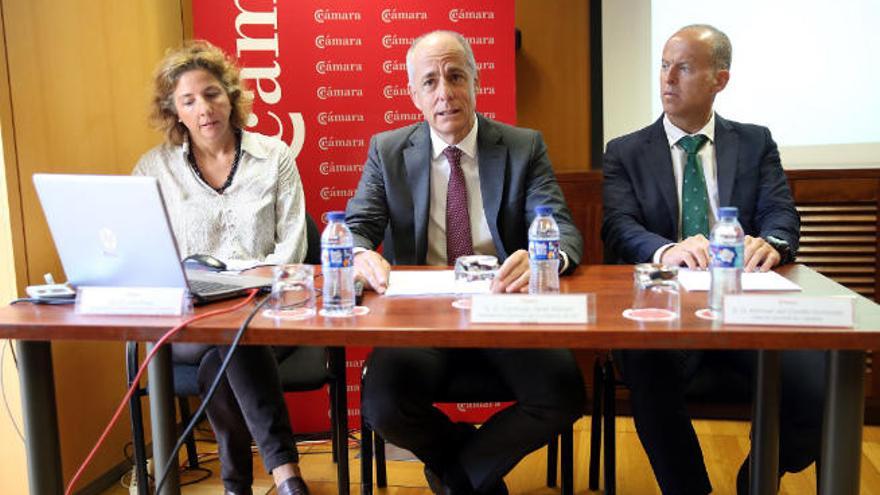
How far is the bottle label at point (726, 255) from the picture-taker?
1.32 metres

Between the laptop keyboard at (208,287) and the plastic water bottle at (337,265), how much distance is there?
20cm

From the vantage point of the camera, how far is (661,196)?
2.14 meters

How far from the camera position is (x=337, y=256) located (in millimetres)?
1430

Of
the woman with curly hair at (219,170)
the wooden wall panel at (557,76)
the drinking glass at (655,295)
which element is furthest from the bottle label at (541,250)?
the wooden wall panel at (557,76)

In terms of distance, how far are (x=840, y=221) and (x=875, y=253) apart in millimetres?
180

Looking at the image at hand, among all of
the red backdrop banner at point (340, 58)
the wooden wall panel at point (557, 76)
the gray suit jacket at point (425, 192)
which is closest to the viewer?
the gray suit jacket at point (425, 192)

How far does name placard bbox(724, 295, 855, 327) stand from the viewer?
118 centimetres

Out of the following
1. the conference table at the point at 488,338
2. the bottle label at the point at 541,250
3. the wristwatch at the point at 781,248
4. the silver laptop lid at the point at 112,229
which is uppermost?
the silver laptop lid at the point at 112,229

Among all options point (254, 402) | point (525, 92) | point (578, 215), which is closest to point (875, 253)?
point (578, 215)

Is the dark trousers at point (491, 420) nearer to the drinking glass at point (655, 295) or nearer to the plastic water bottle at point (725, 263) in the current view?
the drinking glass at point (655, 295)

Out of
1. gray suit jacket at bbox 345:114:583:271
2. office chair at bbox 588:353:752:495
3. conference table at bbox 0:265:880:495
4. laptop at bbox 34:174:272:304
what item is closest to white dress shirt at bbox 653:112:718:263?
gray suit jacket at bbox 345:114:583:271

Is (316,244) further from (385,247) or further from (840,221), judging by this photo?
(840,221)

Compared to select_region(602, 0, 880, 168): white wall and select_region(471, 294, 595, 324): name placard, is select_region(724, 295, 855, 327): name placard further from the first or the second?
select_region(602, 0, 880, 168): white wall

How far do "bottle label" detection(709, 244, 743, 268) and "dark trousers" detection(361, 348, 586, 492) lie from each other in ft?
1.75
